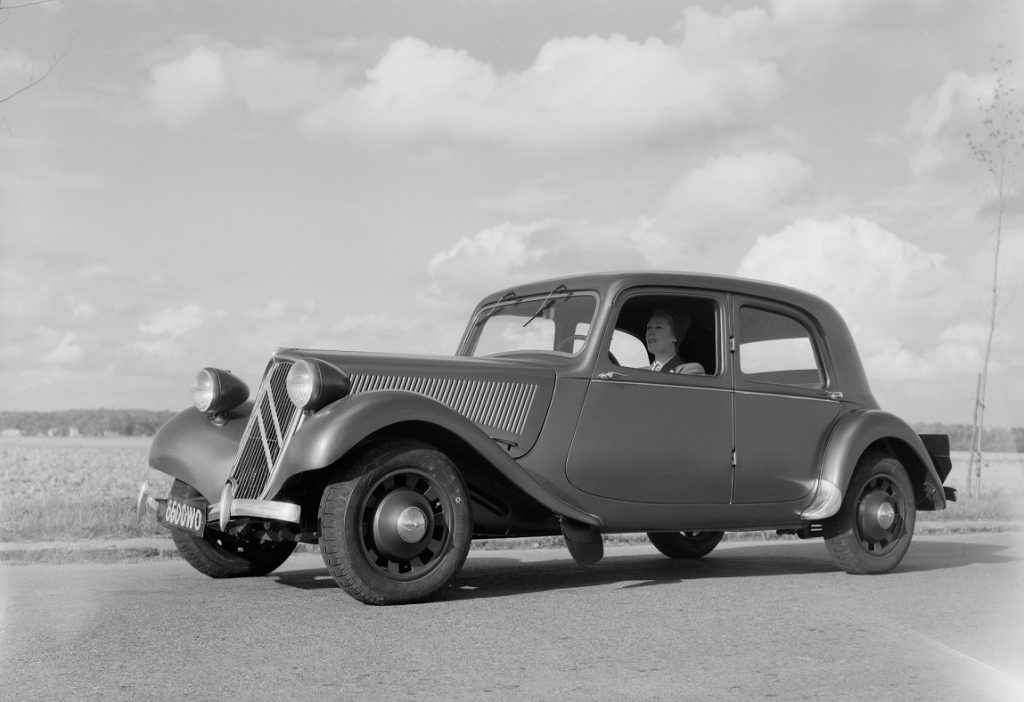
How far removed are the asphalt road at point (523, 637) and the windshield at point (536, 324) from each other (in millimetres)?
1506

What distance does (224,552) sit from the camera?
22.2 ft

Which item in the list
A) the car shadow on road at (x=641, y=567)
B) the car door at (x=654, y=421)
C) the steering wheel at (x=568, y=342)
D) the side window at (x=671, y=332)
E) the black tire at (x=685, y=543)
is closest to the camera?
the car door at (x=654, y=421)

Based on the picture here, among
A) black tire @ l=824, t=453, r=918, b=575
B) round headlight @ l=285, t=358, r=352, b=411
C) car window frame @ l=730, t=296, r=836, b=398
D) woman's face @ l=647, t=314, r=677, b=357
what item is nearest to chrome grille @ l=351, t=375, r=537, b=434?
round headlight @ l=285, t=358, r=352, b=411

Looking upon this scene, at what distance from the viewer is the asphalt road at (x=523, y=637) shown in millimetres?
3855

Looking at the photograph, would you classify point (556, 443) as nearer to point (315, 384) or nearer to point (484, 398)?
point (484, 398)

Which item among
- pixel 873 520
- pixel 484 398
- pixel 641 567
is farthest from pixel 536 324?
pixel 873 520

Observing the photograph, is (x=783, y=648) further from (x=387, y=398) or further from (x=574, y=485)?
(x=387, y=398)

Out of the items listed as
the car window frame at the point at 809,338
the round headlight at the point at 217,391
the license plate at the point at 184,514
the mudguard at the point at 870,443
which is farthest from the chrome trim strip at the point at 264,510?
the mudguard at the point at 870,443

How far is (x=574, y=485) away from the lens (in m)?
6.22

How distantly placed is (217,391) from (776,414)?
3.58 m

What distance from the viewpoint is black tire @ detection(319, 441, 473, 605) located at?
17.6ft

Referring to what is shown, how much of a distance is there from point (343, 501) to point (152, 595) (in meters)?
1.38

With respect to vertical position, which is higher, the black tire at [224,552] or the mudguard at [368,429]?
the mudguard at [368,429]

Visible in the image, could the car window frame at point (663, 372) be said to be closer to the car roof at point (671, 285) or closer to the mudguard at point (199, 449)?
the car roof at point (671, 285)
